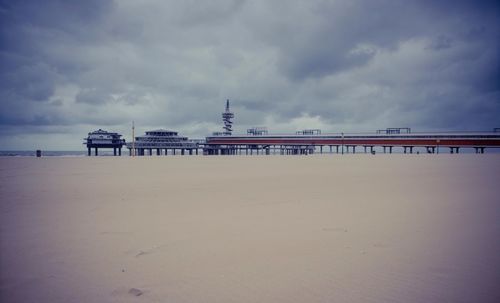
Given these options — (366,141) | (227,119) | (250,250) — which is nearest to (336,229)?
(250,250)

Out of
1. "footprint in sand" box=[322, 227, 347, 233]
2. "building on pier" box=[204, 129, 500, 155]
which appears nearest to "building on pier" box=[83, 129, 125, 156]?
"building on pier" box=[204, 129, 500, 155]

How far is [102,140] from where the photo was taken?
70562 millimetres

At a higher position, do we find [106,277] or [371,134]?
[371,134]

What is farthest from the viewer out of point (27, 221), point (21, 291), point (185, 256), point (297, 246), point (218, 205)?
point (218, 205)

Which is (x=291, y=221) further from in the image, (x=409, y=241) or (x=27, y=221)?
(x=27, y=221)

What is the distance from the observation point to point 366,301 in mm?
2346

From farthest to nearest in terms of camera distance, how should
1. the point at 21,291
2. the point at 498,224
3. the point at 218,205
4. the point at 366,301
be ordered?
the point at 218,205 < the point at 498,224 < the point at 21,291 < the point at 366,301

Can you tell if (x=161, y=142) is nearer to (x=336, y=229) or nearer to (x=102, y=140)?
(x=102, y=140)

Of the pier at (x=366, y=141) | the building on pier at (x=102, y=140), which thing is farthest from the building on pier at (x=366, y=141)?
the building on pier at (x=102, y=140)

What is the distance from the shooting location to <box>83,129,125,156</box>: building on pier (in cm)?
6962

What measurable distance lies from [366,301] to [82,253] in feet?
10.3

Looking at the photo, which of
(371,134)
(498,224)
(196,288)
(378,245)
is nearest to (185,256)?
(196,288)

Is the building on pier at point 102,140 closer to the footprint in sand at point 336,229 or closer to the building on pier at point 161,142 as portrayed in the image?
the building on pier at point 161,142

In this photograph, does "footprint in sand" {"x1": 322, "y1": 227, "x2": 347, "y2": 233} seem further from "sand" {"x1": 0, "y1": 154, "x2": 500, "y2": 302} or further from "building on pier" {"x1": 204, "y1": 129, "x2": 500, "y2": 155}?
"building on pier" {"x1": 204, "y1": 129, "x2": 500, "y2": 155}
